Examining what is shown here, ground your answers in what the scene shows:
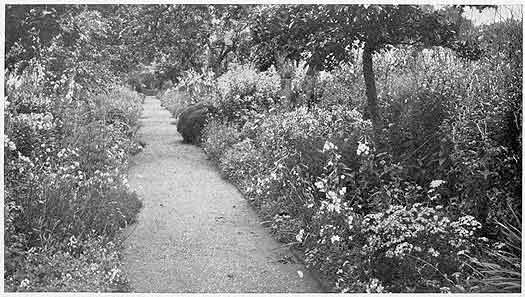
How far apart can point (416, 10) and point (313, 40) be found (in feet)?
3.38

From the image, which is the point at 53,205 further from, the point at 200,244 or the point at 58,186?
the point at 200,244

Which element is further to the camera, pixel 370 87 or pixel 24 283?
pixel 370 87

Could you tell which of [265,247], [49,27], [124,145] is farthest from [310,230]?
[124,145]

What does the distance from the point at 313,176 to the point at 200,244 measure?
53.6 inches

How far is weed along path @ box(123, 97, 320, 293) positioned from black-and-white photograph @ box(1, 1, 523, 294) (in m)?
0.02

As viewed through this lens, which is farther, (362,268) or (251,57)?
(251,57)

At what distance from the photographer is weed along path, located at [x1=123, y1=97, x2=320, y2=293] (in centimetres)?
442

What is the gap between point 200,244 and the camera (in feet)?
17.0

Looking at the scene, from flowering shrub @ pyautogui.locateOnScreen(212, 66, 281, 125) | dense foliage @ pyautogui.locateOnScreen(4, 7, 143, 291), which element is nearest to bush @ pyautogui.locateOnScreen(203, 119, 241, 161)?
flowering shrub @ pyautogui.locateOnScreen(212, 66, 281, 125)

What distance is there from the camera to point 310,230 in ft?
16.9

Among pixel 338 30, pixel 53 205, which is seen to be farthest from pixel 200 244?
pixel 338 30

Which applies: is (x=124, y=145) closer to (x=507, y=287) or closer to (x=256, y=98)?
(x=256, y=98)

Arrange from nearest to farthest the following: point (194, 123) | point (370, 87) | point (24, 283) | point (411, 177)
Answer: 1. point (24, 283)
2. point (411, 177)
3. point (370, 87)
4. point (194, 123)

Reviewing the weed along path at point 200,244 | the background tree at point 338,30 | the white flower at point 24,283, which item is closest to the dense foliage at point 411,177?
the weed along path at point 200,244
